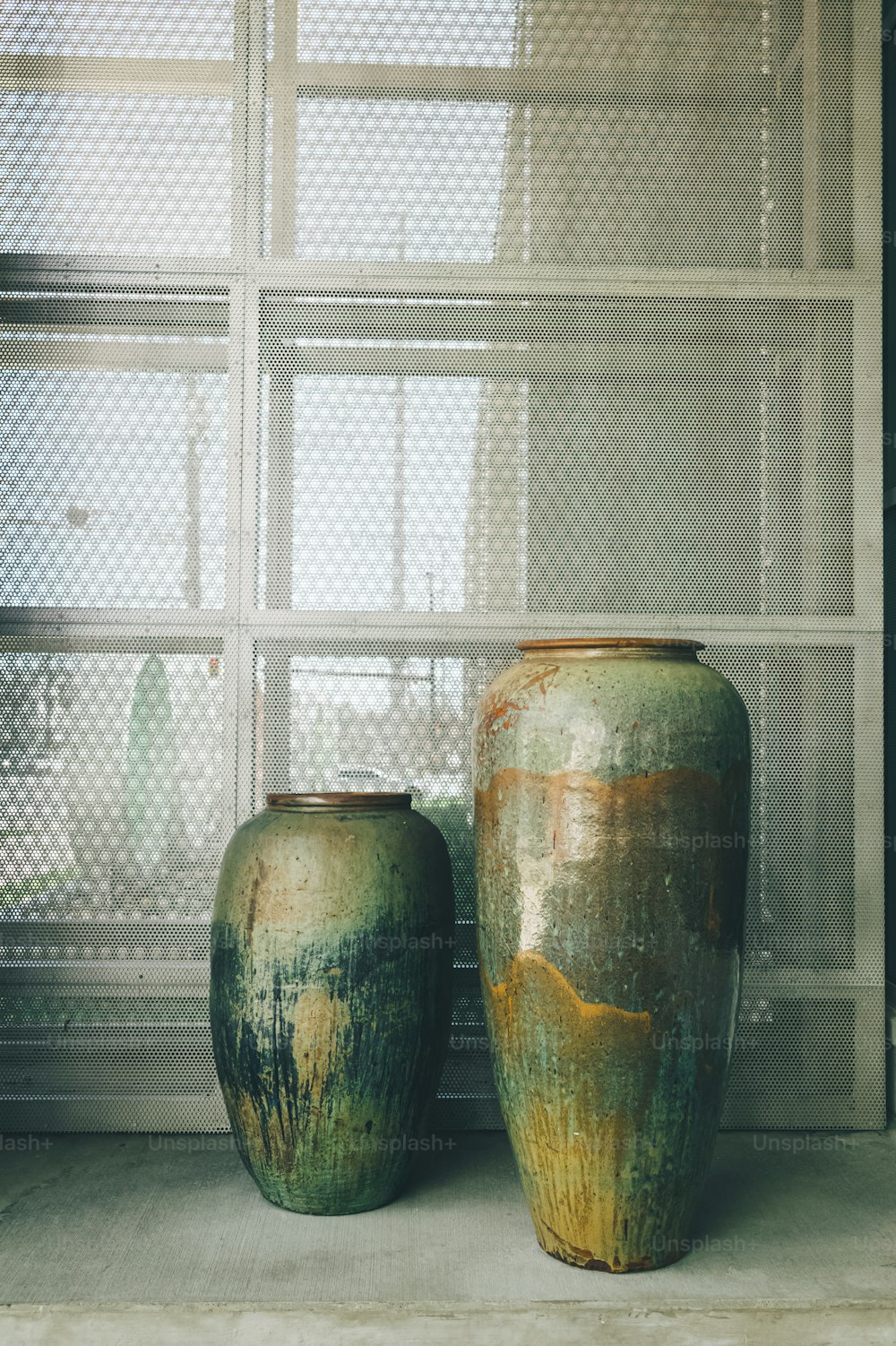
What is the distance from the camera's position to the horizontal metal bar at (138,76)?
8.38ft

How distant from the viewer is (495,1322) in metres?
1.68

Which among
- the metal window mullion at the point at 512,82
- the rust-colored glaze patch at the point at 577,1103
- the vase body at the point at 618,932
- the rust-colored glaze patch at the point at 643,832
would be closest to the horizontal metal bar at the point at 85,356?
the metal window mullion at the point at 512,82

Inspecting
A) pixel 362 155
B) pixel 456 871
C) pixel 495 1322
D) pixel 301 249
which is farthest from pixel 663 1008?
pixel 362 155

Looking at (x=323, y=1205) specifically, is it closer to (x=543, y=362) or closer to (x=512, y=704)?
(x=512, y=704)

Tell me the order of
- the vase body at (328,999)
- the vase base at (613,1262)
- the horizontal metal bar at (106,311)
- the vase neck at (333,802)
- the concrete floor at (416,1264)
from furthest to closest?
the horizontal metal bar at (106,311), the vase neck at (333,802), the vase body at (328,999), the vase base at (613,1262), the concrete floor at (416,1264)

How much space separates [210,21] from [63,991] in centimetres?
239

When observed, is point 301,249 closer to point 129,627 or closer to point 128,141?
point 128,141

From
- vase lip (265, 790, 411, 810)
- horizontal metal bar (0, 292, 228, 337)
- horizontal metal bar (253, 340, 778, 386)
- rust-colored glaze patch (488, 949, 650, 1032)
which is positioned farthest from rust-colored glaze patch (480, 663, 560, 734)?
horizontal metal bar (0, 292, 228, 337)

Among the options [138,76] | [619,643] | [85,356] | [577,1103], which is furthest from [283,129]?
[577,1103]

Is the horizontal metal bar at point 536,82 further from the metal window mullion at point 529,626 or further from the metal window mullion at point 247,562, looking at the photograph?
the metal window mullion at point 529,626

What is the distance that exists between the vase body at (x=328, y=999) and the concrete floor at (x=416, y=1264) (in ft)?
0.47

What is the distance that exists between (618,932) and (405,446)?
1.34m

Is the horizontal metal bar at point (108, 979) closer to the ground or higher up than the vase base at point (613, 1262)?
higher up

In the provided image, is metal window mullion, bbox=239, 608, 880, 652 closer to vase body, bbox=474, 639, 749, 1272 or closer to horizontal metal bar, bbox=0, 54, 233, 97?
vase body, bbox=474, 639, 749, 1272
